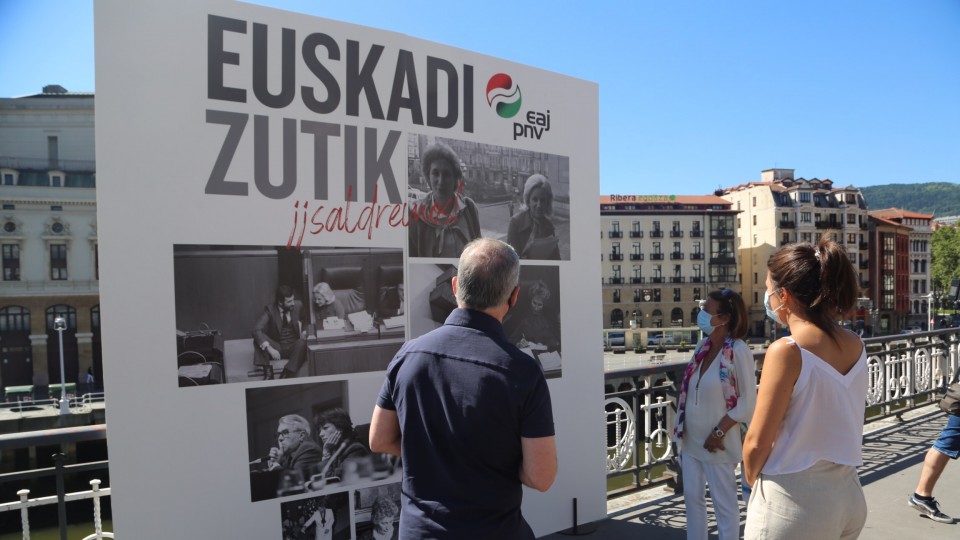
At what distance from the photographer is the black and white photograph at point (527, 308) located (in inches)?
135

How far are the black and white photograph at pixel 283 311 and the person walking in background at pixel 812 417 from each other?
6.36ft

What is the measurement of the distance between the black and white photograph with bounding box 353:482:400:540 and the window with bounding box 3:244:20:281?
49527 millimetres

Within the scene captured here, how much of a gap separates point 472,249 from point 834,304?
51.9 inches

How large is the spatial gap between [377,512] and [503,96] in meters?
2.61

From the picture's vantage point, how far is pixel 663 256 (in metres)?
69.7

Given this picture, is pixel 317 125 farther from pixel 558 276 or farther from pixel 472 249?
pixel 558 276

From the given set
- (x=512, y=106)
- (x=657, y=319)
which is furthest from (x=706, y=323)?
(x=657, y=319)

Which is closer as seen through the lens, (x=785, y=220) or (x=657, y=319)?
(x=785, y=220)

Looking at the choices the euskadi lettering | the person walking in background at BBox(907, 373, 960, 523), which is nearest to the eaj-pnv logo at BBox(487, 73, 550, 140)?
the euskadi lettering

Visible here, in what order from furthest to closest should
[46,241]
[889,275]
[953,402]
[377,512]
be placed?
[889,275] → [46,241] → [953,402] → [377,512]

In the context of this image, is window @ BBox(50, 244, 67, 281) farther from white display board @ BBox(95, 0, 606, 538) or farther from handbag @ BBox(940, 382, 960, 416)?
handbag @ BBox(940, 382, 960, 416)

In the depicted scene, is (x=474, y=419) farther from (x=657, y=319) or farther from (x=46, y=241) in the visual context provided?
(x=657, y=319)

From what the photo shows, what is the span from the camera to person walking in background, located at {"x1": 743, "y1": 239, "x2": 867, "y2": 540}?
199cm

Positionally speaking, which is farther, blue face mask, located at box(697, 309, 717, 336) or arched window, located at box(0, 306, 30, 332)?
arched window, located at box(0, 306, 30, 332)
